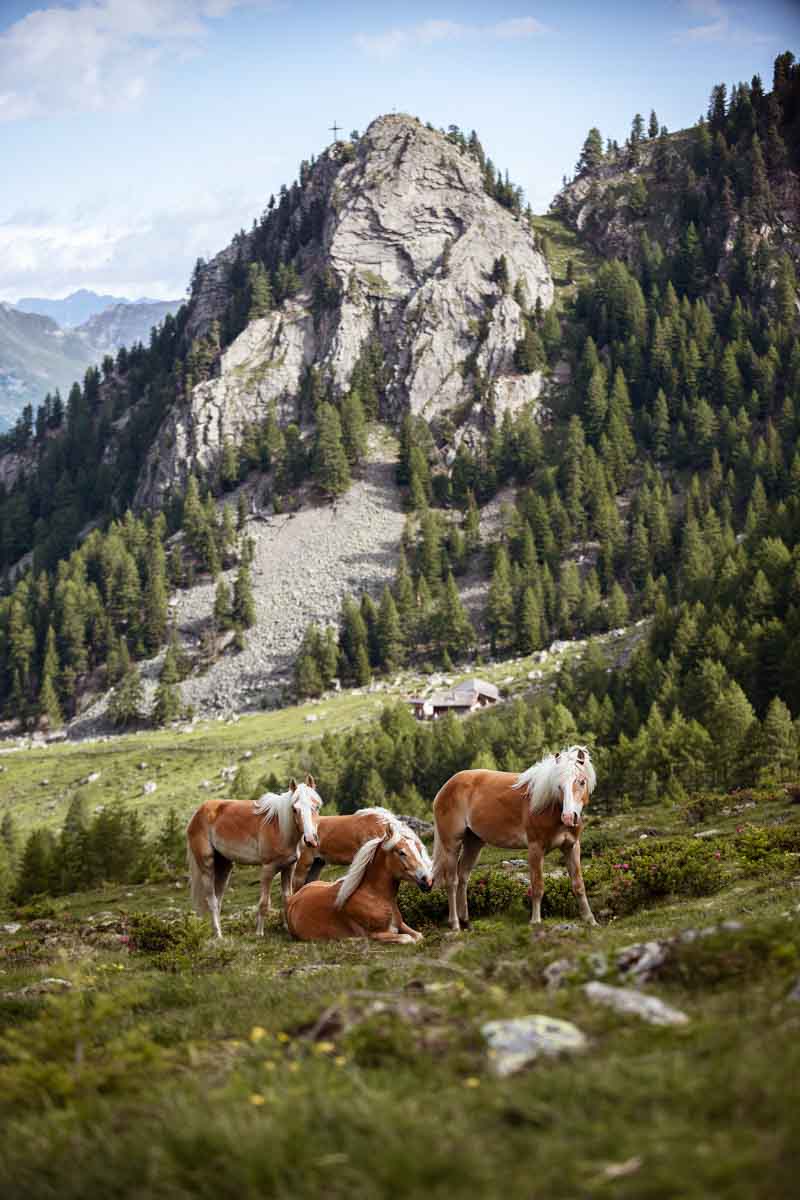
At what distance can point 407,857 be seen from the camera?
1631 centimetres

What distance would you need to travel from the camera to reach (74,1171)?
5.98 m

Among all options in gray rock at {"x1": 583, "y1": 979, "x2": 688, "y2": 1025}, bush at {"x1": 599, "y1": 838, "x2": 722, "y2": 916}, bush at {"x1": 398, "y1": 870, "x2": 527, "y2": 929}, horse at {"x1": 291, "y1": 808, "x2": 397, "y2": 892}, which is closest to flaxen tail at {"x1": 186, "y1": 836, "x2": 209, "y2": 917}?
horse at {"x1": 291, "y1": 808, "x2": 397, "y2": 892}

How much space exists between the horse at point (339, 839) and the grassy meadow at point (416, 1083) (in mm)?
6893

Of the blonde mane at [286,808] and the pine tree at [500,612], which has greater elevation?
the blonde mane at [286,808]

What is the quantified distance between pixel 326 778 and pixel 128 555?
117m

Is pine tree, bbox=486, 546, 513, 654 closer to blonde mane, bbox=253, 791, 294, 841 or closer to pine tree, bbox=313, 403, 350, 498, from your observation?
pine tree, bbox=313, 403, 350, 498

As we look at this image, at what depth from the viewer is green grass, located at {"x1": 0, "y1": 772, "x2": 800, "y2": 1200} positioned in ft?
17.1

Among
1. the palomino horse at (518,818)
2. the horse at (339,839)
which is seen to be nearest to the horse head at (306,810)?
the horse at (339,839)

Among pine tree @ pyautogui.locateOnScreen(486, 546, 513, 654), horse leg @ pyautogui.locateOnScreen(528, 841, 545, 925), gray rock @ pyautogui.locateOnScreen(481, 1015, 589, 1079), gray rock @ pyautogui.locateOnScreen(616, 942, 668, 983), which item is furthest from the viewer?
pine tree @ pyautogui.locateOnScreen(486, 546, 513, 654)

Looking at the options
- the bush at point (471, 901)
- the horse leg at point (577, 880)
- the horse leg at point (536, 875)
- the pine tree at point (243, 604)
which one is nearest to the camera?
the horse leg at point (577, 880)

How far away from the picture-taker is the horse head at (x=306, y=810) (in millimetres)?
19000

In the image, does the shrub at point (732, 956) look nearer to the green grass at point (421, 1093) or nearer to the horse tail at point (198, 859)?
the green grass at point (421, 1093)

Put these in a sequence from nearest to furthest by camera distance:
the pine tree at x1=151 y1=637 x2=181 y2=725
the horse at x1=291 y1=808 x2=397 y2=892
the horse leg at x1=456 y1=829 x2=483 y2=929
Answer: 1. the horse leg at x1=456 y1=829 x2=483 y2=929
2. the horse at x1=291 y1=808 x2=397 y2=892
3. the pine tree at x1=151 y1=637 x2=181 y2=725

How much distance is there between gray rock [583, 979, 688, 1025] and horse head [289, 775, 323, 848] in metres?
11.4
